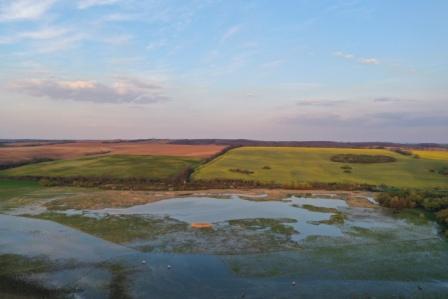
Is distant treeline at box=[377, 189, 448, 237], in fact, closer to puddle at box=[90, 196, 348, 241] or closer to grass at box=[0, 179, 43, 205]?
puddle at box=[90, 196, 348, 241]

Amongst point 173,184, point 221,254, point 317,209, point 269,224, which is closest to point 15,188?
point 173,184

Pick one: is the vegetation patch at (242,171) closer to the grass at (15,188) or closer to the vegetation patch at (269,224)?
the vegetation patch at (269,224)

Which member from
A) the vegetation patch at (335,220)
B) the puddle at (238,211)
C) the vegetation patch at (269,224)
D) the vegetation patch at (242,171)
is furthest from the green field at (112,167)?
the vegetation patch at (335,220)

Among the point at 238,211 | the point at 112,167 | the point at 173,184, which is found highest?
the point at 112,167

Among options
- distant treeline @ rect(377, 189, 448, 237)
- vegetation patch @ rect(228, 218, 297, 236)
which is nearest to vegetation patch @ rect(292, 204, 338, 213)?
vegetation patch @ rect(228, 218, 297, 236)

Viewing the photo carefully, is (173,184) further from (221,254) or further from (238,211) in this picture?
(221,254)

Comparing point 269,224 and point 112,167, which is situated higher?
point 112,167

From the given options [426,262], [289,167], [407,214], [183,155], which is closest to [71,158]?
[183,155]
